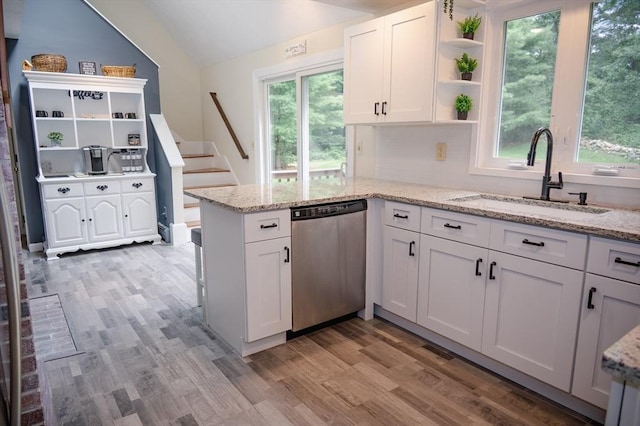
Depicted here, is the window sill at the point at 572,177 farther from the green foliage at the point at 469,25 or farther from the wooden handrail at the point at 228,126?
the wooden handrail at the point at 228,126

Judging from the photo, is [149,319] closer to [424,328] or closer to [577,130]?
[424,328]

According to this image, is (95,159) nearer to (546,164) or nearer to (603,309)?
(546,164)

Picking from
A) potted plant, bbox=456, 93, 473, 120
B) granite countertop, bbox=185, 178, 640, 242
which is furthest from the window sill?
potted plant, bbox=456, 93, 473, 120

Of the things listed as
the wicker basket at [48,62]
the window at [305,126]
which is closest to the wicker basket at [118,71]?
the wicker basket at [48,62]

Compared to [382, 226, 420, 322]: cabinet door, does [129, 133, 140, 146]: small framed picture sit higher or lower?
higher

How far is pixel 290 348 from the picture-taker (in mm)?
2641

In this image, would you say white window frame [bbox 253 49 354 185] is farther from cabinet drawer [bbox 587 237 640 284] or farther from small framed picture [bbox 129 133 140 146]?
cabinet drawer [bbox 587 237 640 284]

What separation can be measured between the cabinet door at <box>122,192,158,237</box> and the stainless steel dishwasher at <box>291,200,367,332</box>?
3.05m

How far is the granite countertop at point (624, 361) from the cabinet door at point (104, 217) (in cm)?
488

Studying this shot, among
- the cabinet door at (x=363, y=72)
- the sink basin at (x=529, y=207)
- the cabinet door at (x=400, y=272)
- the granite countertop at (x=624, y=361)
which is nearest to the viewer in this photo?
the granite countertop at (x=624, y=361)

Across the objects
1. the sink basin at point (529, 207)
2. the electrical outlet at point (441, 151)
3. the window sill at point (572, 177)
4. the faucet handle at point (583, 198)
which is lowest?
the sink basin at point (529, 207)

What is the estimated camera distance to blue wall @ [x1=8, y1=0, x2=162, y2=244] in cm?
449

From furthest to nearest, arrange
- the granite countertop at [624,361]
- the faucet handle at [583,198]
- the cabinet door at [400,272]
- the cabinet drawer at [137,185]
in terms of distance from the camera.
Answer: the cabinet drawer at [137,185], the cabinet door at [400,272], the faucet handle at [583,198], the granite countertop at [624,361]

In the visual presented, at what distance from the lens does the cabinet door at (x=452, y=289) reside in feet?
7.65
